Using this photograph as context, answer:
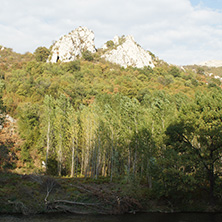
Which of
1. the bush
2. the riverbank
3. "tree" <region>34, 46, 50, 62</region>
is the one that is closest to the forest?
the riverbank

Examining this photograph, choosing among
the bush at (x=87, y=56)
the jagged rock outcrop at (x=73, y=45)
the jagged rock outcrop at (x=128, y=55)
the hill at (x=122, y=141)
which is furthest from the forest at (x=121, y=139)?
the jagged rock outcrop at (x=128, y=55)

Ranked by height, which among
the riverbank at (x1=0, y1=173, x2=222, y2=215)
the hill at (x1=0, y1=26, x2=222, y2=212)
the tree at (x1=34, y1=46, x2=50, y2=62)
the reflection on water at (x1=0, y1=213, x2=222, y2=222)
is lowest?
the reflection on water at (x1=0, y1=213, x2=222, y2=222)

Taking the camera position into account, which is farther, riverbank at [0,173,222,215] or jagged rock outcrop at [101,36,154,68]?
jagged rock outcrop at [101,36,154,68]

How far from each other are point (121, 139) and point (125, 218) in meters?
14.6

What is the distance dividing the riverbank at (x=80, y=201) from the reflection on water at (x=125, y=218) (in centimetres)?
133

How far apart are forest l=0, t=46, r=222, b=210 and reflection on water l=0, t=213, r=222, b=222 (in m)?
2.37

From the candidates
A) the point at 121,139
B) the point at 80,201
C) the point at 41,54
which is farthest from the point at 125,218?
the point at 41,54

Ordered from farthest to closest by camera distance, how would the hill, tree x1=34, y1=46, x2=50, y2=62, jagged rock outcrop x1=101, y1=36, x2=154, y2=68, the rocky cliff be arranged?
jagged rock outcrop x1=101, y1=36, x2=154, y2=68 < tree x1=34, y1=46, x2=50, y2=62 < the rocky cliff < the hill

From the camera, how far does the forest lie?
2480cm

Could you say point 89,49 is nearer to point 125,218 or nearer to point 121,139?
point 121,139

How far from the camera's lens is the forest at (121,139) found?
24.8 m

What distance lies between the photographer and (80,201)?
82.0 feet

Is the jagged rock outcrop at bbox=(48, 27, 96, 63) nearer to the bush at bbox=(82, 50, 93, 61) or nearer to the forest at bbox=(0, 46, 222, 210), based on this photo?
the bush at bbox=(82, 50, 93, 61)

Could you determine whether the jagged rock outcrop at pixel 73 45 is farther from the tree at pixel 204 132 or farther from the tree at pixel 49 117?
the tree at pixel 204 132
